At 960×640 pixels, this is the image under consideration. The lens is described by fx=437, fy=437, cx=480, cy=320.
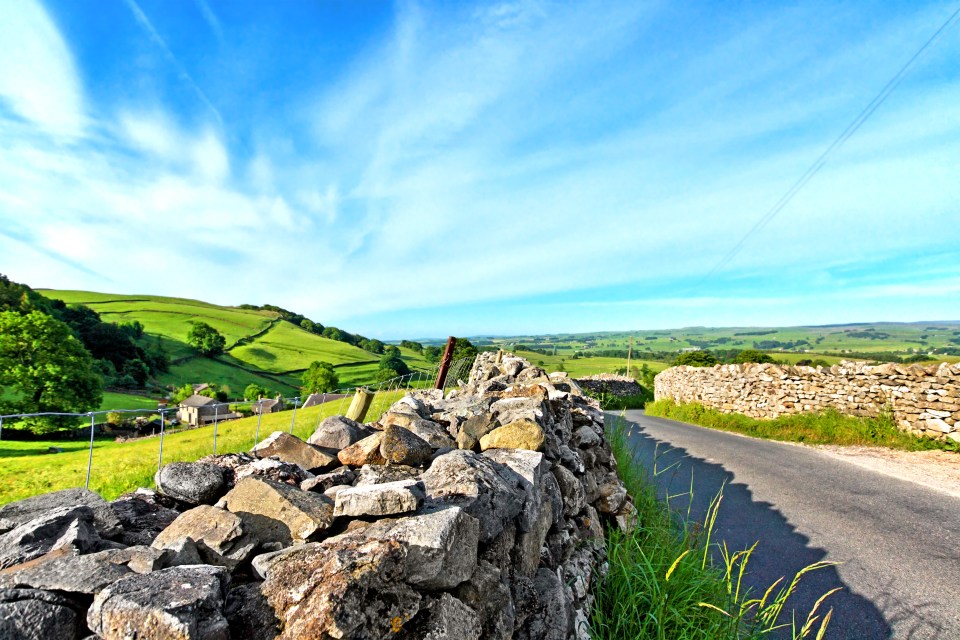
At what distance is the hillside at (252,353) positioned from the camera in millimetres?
57188

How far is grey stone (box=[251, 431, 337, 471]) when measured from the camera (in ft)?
12.2

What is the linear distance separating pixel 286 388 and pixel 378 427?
5821cm

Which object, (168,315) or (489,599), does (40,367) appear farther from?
(168,315)

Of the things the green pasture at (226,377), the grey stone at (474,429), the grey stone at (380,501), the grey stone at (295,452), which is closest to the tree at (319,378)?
the green pasture at (226,377)

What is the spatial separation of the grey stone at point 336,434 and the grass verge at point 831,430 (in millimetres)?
15275

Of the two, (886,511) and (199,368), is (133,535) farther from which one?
(199,368)

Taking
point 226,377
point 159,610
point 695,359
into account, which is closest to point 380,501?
point 159,610

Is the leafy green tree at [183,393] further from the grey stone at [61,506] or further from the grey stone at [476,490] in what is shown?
the grey stone at [476,490]

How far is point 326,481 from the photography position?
3.25m

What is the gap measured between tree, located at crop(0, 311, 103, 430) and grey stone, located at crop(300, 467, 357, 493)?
3388 cm

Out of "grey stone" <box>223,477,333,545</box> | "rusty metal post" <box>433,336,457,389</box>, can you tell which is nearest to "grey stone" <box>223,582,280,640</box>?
"grey stone" <box>223,477,333,545</box>

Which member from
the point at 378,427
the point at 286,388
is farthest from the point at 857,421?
the point at 286,388

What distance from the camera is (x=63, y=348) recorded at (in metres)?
29.0

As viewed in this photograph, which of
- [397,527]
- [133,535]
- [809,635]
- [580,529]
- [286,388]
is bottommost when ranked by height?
[286,388]
